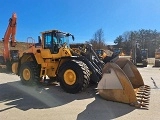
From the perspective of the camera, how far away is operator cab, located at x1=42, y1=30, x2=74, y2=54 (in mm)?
Result: 9789

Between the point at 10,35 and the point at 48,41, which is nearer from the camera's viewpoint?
the point at 48,41

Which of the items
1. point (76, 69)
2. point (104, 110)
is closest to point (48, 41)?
point (76, 69)

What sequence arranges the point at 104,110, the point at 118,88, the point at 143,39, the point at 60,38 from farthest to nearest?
1. the point at 143,39
2. the point at 60,38
3. the point at 118,88
4. the point at 104,110

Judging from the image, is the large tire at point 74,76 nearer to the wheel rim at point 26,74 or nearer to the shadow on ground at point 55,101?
the shadow on ground at point 55,101

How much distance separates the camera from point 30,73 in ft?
33.3

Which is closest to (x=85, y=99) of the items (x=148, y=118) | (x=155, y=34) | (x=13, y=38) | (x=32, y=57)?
(x=148, y=118)

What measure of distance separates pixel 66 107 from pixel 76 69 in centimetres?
195

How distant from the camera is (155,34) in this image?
82.6 m

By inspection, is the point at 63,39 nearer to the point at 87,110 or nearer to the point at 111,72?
the point at 111,72

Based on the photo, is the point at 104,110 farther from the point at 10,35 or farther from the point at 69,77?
the point at 10,35

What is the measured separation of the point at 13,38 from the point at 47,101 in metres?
11.1

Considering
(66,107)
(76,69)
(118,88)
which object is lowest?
(66,107)

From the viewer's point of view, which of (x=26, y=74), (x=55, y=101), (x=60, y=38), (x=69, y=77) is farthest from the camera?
(x=26, y=74)

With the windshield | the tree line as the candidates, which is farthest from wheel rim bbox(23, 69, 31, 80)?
the tree line
